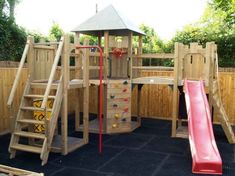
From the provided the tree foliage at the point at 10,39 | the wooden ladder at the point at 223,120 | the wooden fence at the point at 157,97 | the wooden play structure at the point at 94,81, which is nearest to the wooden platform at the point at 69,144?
the wooden play structure at the point at 94,81

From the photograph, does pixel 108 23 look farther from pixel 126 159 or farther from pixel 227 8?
pixel 227 8

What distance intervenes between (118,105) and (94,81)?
37.1 inches

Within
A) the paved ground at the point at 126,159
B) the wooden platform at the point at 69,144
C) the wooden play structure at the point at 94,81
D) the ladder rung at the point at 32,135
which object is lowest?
the paved ground at the point at 126,159

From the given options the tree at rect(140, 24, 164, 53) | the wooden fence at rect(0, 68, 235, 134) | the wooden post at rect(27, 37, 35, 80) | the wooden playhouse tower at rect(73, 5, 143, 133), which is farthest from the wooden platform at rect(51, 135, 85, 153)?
the tree at rect(140, 24, 164, 53)

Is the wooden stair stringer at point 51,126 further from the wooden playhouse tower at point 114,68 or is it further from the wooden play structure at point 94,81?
the wooden playhouse tower at point 114,68

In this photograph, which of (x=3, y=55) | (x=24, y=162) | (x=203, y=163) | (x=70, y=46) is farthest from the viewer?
(x=3, y=55)

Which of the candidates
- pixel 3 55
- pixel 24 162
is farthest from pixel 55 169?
pixel 3 55

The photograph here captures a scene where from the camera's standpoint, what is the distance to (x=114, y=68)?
9656 mm

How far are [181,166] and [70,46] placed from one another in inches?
130

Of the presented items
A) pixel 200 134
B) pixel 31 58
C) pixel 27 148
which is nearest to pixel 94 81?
pixel 31 58

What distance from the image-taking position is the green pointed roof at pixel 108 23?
29.0ft

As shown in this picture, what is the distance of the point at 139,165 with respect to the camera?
20.0 feet

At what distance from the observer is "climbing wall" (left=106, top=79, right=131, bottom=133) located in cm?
865

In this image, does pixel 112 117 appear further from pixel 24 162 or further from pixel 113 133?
pixel 24 162
